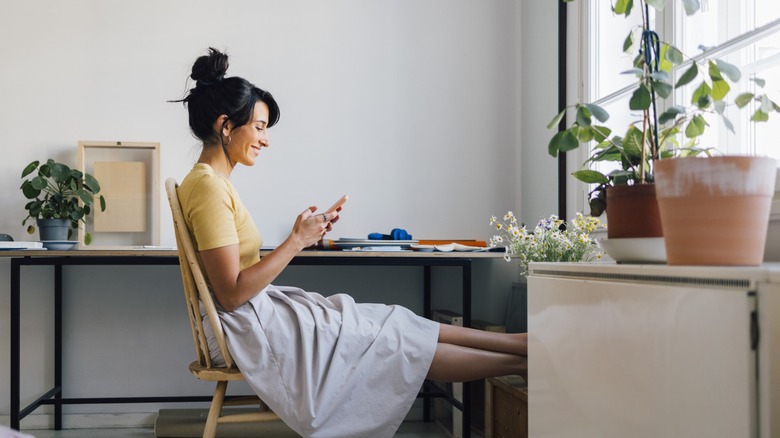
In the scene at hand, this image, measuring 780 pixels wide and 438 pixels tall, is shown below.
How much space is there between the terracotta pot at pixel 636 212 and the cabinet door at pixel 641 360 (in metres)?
0.15

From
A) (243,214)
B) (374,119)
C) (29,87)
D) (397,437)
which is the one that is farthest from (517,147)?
(29,87)

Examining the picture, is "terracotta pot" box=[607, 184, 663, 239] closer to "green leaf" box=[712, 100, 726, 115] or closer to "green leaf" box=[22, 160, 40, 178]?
"green leaf" box=[712, 100, 726, 115]

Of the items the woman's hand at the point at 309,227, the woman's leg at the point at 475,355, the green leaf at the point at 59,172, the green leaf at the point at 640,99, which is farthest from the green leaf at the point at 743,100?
the green leaf at the point at 59,172

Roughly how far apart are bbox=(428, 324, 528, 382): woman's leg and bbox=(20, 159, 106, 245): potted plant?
1540mm

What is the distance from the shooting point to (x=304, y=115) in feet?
9.99

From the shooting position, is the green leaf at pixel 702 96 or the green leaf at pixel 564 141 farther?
the green leaf at pixel 564 141

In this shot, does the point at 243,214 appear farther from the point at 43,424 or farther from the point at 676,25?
the point at 43,424

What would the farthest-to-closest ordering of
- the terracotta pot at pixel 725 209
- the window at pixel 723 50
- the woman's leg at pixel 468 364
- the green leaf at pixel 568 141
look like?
the woman's leg at pixel 468 364
the window at pixel 723 50
the green leaf at pixel 568 141
the terracotta pot at pixel 725 209

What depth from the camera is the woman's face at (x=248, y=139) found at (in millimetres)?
2057

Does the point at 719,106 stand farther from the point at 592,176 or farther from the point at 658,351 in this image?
the point at 658,351

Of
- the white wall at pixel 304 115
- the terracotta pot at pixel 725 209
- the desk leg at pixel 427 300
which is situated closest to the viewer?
the terracotta pot at pixel 725 209

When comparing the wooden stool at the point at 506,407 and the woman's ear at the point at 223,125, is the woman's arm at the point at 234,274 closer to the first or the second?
the woman's ear at the point at 223,125

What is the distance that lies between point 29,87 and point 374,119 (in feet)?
4.65

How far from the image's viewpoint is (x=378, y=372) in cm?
180
